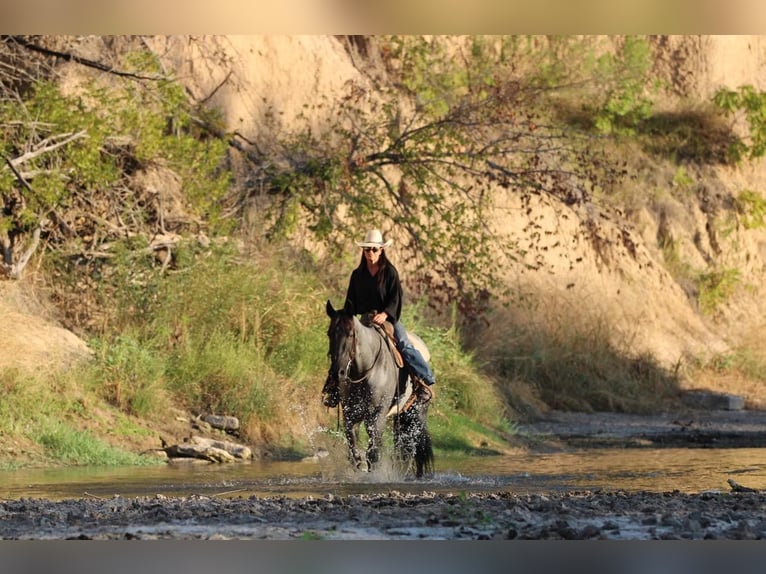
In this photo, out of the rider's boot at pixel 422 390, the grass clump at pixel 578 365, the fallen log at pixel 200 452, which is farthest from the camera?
the grass clump at pixel 578 365

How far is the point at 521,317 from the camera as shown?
2686 centimetres

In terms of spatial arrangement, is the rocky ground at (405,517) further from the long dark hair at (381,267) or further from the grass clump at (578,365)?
the grass clump at (578,365)

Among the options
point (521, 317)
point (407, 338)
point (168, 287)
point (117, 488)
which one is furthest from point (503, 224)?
point (117, 488)

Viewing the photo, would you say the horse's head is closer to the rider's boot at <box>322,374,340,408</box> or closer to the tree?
the rider's boot at <box>322,374,340,408</box>

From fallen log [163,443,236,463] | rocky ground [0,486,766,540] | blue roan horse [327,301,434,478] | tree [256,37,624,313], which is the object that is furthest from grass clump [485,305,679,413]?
rocky ground [0,486,766,540]

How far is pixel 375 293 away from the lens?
1512 cm

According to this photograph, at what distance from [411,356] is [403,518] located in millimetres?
5619

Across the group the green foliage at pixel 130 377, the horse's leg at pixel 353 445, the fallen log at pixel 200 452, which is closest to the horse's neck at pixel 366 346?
the horse's leg at pixel 353 445

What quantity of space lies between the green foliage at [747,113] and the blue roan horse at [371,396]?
2039 centimetres

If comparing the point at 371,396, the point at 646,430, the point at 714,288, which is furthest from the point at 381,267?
the point at 714,288

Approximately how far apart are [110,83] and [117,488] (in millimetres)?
10873

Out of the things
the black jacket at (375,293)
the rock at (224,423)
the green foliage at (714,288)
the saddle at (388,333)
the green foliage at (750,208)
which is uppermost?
the green foliage at (750,208)

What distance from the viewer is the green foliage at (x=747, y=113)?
33969 millimetres
